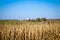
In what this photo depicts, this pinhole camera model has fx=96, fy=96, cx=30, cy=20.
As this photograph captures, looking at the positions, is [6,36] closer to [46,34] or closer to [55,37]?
[46,34]

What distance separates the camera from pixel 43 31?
1588mm

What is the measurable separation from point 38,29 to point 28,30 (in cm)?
17

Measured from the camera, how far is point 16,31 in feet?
5.02

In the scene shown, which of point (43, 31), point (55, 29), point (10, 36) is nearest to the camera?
point (10, 36)

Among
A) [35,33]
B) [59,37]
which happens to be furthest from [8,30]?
[59,37]

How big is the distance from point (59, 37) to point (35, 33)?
39cm

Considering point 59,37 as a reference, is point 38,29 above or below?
above

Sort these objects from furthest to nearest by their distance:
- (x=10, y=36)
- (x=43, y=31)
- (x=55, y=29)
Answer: (x=55, y=29) → (x=43, y=31) → (x=10, y=36)

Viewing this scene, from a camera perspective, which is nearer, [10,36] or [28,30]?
[10,36]

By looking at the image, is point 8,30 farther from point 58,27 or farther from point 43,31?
point 58,27

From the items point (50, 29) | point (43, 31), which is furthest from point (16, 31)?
point (50, 29)

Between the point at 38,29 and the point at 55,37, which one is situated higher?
the point at 38,29

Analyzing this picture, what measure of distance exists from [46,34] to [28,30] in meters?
0.30

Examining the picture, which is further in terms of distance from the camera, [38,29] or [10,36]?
[38,29]
